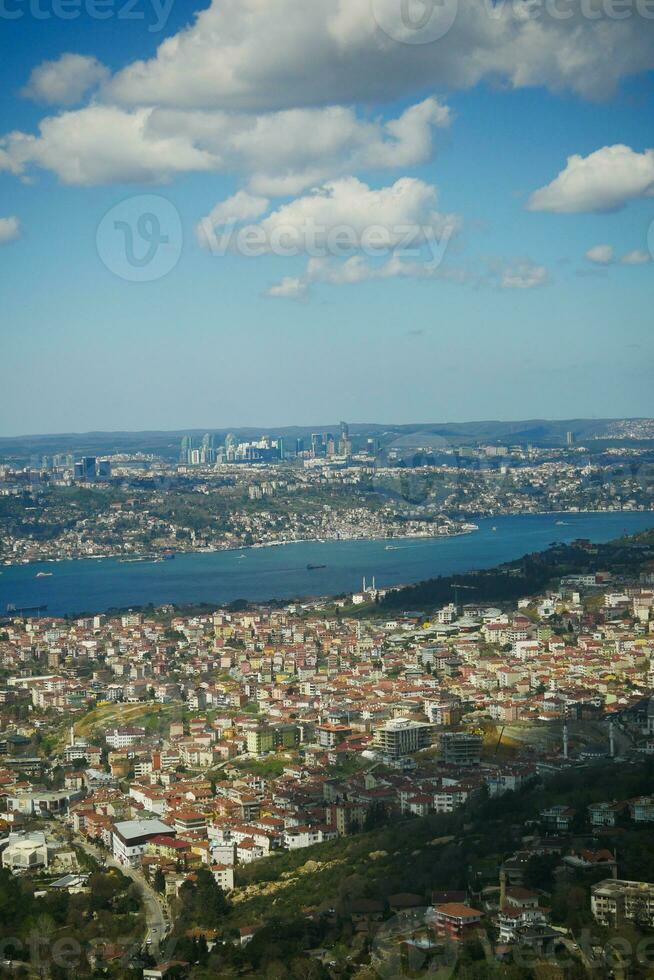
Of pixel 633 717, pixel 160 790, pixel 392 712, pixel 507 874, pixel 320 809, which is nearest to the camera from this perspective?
pixel 507 874

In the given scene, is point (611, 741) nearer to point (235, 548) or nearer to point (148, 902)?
point (148, 902)

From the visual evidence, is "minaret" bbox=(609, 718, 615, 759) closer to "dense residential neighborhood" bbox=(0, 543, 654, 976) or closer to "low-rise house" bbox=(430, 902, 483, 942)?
"dense residential neighborhood" bbox=(0, 543, 654, 976)

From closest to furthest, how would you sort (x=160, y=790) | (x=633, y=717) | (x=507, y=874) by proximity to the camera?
(x=507, y=874) < (x=160, y=790) < (x=633, y=717)

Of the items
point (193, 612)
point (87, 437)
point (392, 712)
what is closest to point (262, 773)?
point (392, 712)

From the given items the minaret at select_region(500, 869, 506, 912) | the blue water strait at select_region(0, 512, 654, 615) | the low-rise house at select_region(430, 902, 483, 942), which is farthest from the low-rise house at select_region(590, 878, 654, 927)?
the blue water strait at select_region(0, 512, 654, 615)

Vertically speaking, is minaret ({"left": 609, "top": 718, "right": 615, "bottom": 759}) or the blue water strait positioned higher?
minaret ({"left": 609, "top": 718, "right": 615, "bottom": 759})

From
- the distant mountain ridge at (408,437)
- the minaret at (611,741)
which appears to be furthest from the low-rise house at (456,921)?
the distant mountain ridge at (408,437)

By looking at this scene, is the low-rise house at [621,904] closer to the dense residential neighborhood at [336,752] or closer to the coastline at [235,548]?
the dense residential neighborhood at [336,752]

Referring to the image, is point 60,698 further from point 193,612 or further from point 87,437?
point 87,437
